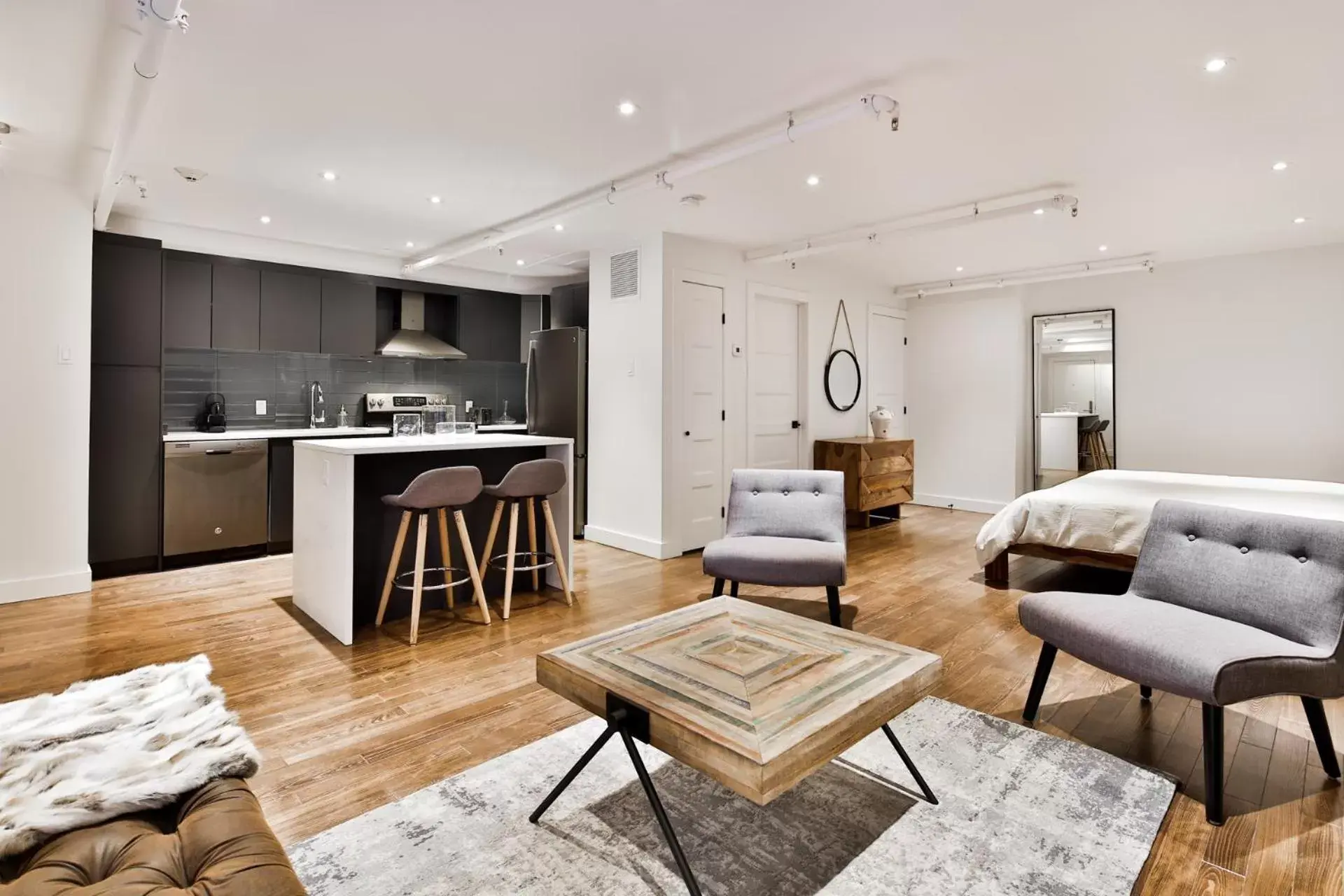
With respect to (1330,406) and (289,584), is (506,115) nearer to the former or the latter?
(289,584)

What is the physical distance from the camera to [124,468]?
4570 millimetres

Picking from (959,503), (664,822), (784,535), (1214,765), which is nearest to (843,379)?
(959,503)

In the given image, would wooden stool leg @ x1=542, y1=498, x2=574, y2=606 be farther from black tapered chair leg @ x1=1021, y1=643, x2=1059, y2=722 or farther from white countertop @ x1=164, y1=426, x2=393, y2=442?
white countertop @ x1=164, y1=426, x2=393, y2=442

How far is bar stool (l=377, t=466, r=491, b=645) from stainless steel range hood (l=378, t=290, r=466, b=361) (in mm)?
2962

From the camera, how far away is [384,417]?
6469 millimetres

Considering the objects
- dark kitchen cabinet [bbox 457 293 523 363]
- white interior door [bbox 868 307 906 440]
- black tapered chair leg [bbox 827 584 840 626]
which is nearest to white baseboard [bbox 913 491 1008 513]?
white interior door [bbox 868 307 906 440]

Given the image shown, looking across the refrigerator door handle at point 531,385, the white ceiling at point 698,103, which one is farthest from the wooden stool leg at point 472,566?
the refrigerator door handle at point 531,385

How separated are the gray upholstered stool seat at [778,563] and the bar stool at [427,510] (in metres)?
1.24

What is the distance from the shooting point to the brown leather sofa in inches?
41.8

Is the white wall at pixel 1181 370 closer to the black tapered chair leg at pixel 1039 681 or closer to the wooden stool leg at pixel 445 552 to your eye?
the black tapered chair leg at pixel 1039 681

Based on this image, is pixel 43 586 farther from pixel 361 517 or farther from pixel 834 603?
pixel 834 603

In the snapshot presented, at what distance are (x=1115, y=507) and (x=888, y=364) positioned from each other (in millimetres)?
3868

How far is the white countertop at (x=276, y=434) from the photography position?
4.89 metres

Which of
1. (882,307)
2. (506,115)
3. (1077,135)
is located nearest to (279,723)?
(506,115)
